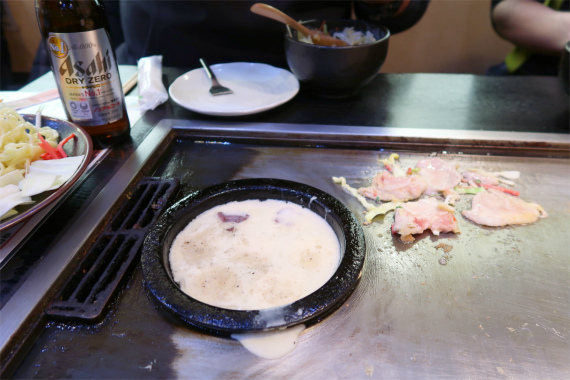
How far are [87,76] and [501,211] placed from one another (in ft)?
3.83

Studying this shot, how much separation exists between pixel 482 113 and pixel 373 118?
1.34ft

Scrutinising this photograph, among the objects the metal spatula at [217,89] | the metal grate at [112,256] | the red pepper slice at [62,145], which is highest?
the red pepper slice at [62,145]

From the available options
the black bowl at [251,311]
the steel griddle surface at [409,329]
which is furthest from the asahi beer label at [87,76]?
the steel griddle surface at [409,329]

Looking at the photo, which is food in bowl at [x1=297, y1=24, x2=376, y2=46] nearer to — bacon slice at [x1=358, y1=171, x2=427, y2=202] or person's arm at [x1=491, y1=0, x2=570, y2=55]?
bacon slice at [x1=358, y1=171, x2=427, y2=202]

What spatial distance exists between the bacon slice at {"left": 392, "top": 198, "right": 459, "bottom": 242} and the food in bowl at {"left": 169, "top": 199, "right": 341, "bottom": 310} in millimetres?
171

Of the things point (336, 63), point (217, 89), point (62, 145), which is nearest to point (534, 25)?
point (336, 63)

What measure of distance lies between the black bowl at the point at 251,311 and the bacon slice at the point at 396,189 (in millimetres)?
145

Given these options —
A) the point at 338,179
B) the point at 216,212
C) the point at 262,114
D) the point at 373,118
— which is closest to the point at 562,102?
the point at 373,118

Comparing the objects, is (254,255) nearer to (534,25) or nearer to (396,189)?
(396,189)

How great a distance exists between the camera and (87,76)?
1108mm

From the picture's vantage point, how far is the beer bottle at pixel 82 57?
106 centimetres

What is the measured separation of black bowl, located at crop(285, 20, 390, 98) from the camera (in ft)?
4.49

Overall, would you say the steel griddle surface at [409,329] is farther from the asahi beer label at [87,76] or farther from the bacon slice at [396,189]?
the asahi beer label at [87,76]

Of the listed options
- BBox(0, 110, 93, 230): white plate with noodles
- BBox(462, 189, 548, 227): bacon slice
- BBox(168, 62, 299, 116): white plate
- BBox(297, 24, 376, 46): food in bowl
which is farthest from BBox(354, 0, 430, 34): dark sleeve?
BBox(0, 110, 93, 230): white plate with noodles
